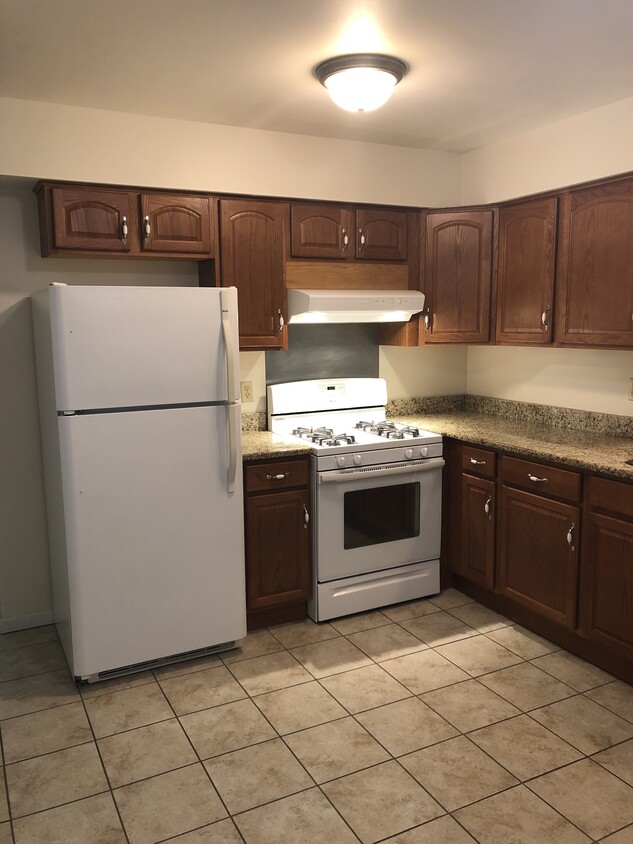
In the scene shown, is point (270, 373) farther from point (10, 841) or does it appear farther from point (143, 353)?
point (10, 841)

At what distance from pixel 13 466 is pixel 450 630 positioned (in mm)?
2256

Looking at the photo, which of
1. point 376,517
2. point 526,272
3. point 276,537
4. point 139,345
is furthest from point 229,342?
point 526,272

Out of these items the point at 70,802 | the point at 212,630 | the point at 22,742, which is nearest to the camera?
the point at 70,802

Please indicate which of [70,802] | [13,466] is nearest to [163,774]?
[70,802]

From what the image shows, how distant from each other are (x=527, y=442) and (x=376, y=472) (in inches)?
28.7

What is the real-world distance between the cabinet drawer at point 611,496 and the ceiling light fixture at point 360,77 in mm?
1728

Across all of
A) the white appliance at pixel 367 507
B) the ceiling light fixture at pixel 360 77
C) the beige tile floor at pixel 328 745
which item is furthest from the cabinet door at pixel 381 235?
the beige tile floor at pixel 328 745

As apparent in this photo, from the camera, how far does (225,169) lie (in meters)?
3.26

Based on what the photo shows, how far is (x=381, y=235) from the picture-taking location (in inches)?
144

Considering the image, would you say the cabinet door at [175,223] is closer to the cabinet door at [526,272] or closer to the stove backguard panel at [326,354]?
the stove backguard panel at [326,354]

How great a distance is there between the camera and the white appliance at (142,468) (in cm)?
264

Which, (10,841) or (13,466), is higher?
(13,466)

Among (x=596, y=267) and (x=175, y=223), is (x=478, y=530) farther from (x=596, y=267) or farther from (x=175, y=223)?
(x=175, y=223)

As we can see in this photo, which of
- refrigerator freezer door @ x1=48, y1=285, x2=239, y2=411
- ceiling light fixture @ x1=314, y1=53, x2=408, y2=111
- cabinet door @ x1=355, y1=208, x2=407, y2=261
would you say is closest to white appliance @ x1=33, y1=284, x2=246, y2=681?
refrigerator freezer door @ x1=48, y1=285, x2=239, y2=411
